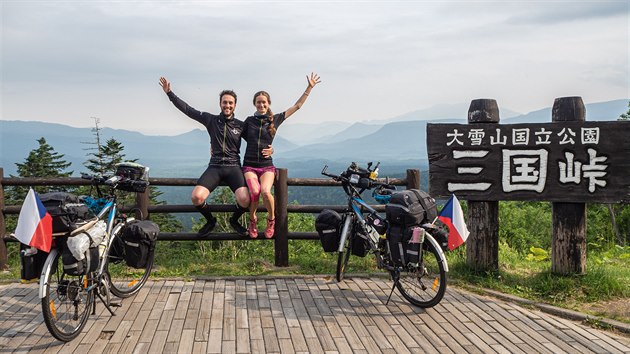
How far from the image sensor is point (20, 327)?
4.82 meters

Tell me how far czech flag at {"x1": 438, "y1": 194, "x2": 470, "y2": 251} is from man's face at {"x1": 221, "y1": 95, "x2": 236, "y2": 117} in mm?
3116

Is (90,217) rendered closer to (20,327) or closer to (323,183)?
(20,327)

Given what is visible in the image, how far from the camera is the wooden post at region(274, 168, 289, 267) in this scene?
283 inches

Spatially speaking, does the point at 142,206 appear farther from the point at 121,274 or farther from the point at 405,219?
the point at 405,219

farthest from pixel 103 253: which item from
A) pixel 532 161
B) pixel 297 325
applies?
pixel 532 161

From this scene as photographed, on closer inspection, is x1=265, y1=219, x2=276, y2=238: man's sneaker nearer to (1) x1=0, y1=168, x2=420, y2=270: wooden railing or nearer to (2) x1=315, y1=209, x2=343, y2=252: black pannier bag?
(1) x1=0, y1=168, x2=420, y2=270: wooden railing

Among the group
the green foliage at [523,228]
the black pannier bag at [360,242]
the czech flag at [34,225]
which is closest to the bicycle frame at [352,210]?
the black pannier bag at [360,242]

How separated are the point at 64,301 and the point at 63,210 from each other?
87cm

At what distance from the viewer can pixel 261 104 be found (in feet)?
22.6

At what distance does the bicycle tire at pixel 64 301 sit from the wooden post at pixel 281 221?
111 inches

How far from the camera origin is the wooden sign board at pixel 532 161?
628 centimetres

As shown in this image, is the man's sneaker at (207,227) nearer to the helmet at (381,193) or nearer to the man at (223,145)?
the man at (223,145)

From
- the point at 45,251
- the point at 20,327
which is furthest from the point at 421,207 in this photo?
the point at 20,327

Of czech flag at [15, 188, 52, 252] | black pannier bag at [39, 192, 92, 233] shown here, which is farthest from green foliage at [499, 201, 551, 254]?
czech flag at [15, 188, 52, 252]
